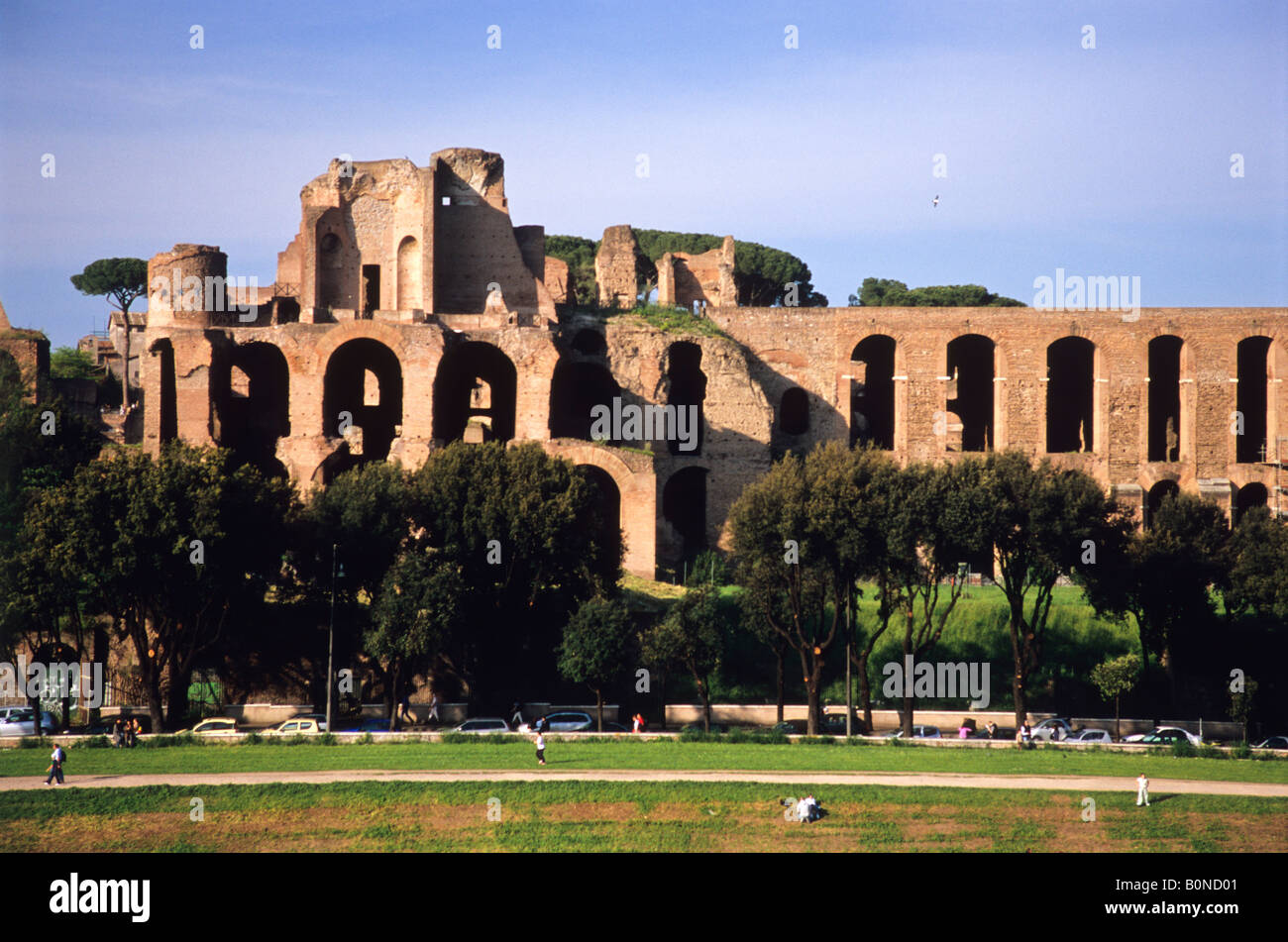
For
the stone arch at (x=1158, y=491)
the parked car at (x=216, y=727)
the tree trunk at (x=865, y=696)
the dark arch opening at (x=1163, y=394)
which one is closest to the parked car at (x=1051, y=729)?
the tree trunk at (x=865, y=696)

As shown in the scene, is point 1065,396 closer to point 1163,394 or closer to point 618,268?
point 1163,394

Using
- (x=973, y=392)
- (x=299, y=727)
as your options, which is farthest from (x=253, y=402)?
(x=973, y=392)

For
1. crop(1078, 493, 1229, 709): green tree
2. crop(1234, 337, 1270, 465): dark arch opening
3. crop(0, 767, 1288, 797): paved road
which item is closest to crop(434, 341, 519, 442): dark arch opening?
crop(1078, 493, 1229, 709): green tree

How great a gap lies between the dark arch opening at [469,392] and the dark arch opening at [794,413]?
9544 millimetres

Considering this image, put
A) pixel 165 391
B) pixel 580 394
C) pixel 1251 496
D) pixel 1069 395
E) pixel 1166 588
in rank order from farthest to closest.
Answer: pixel 1069 395 → pixel 580 394 → pixel 1251 496 → pixel 165 391 → pixel 1166 588

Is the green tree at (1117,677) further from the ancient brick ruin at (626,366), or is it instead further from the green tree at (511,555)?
the ancient brick ruin at (626,366)

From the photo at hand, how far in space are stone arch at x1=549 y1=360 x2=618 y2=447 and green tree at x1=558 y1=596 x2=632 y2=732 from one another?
16002 millimetres

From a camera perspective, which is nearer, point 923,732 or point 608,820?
point 608,820

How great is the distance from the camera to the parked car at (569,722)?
1503 inches

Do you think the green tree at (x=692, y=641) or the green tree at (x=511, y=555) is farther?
the green tree at (x=511, y=555)

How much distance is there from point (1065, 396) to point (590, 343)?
1778cm

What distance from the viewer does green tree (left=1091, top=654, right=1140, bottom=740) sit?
39406 mm

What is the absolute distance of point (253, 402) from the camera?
184ft

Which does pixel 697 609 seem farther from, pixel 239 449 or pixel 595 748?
pixel 239 449
